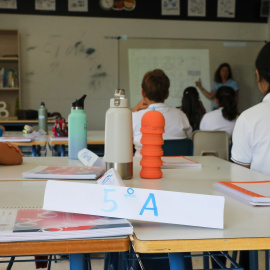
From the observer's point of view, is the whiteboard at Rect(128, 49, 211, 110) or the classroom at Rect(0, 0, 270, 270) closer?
the classroom at Rect(0, 0, 270, 270)

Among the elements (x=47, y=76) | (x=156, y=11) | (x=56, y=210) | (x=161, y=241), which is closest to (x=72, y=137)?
(x=56, y=210)

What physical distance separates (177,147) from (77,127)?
2.77 feet

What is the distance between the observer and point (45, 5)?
6.38 metres

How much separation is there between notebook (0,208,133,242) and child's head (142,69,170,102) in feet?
6.70

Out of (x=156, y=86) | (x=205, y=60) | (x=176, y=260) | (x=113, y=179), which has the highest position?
(x=205, y=60)

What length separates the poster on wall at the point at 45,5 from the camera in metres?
6.36

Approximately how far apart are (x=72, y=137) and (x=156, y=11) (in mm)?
5439

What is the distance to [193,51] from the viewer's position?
6.73m

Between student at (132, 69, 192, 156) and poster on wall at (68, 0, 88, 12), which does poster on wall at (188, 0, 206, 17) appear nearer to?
poster on wall at (68, 0, 88, 12)

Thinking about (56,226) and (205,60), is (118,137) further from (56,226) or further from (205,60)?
(205,60)

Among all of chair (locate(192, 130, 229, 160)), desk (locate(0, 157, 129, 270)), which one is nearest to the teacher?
chair (locate(192, 130, 229, 160))

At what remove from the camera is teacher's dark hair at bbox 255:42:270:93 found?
5.45 ft

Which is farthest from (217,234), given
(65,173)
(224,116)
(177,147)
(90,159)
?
(224,116)

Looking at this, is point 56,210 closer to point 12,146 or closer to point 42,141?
point 12,146
